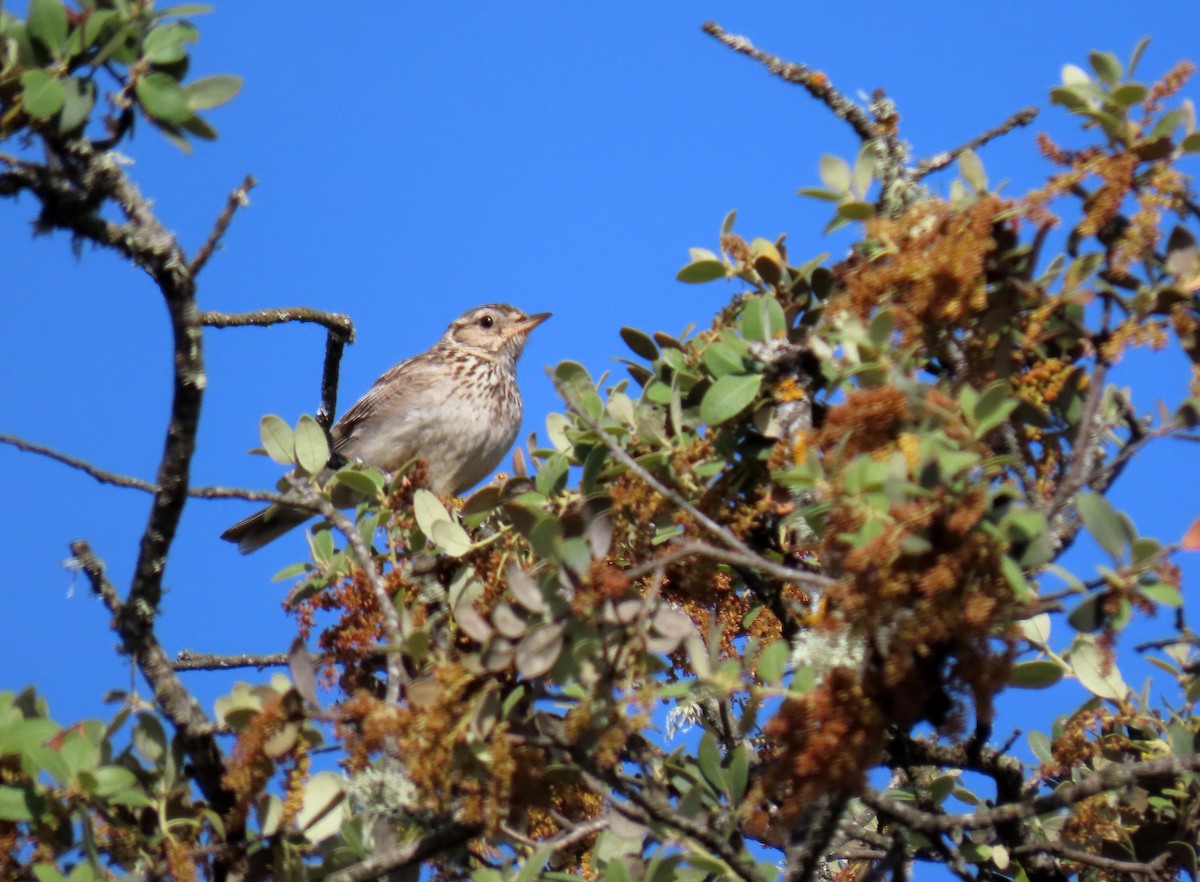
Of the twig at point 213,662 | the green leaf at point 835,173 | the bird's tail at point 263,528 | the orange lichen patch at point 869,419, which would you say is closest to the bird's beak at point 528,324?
the bird's tail at point 263,528

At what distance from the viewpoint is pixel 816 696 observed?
2293 millimetres

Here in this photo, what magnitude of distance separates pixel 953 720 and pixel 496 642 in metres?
0.81

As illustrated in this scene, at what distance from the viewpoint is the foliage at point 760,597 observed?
224 cm

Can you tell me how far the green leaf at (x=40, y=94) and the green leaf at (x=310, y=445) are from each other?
1.09 metres

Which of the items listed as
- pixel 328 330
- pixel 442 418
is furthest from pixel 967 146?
pixel 442 418

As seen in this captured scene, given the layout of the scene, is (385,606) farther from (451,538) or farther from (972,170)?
(972,170)

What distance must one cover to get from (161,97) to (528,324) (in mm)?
6009

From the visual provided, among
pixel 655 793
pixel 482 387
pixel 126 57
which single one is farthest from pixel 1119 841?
pixel 482 387

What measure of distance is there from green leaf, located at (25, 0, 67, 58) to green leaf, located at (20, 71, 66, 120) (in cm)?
8

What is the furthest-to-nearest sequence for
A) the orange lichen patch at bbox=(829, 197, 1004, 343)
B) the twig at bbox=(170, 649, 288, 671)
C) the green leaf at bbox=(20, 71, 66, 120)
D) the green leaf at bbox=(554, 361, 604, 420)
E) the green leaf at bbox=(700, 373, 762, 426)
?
the twig at bbox=(170, 649, 288, 671) → the green leaf at bbox=(554, 361, 604, 420) → the green leaf at bbox=(700, 373, 762, 426) → the green leaf at bbox=(20, 71, 66, 120) → the orange lichen patch at bbox=(829, 197, 1004, 343)

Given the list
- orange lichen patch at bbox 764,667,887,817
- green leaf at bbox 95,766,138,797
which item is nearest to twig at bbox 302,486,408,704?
green leaf at bbox 95,766,138,797

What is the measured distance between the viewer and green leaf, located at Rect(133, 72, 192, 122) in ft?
9.09

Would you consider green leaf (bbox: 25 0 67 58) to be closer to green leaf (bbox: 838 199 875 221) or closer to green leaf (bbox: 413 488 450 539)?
green leaf (bbox: 413 488 450 539)

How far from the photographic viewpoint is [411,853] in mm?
2904
